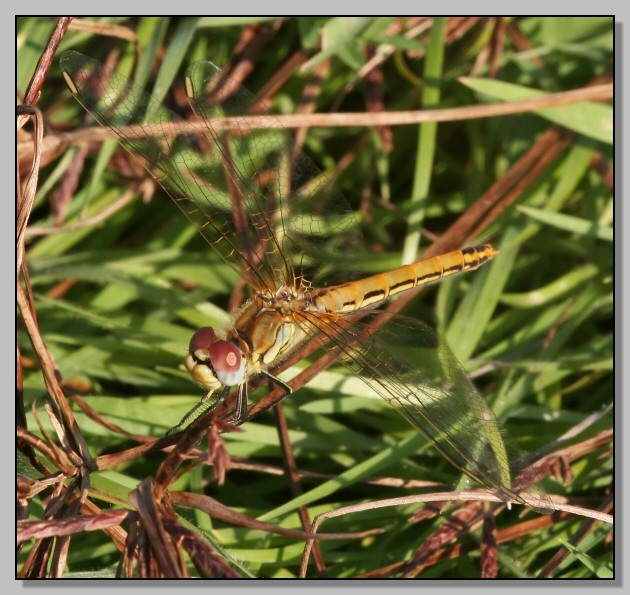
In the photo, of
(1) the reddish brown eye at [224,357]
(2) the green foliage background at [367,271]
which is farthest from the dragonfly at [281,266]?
A: (2) the green foliage background at [367,271]

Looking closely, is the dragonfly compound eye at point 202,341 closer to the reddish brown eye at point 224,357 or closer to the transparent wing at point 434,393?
the reddish brown eye at point 224,357

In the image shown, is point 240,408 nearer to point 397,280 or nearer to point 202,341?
point 202,341

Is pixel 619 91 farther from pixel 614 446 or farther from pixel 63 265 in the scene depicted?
pixel 63 265

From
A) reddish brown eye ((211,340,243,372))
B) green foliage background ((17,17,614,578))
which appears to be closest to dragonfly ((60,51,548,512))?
reddish brown eye ((211,340,243,372))

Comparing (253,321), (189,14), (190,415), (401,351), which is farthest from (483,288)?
(189,14)

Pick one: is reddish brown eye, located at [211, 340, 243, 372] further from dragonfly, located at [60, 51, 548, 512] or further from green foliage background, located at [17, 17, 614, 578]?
green foliage background, located at [17, 17, 614, 578]

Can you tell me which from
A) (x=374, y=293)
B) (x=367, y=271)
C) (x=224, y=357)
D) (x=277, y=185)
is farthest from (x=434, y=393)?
(x=277, y=185)

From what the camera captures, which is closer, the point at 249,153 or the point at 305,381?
the point at 305,381

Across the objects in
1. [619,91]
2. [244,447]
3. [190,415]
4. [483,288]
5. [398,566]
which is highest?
[619,91]
